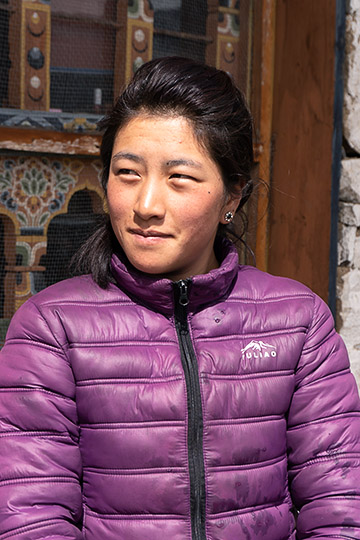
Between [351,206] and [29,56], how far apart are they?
139cm

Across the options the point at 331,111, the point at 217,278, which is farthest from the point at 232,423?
the point at 331,111

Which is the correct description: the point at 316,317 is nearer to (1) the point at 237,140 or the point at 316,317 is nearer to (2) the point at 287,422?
(2) the point at 287,422

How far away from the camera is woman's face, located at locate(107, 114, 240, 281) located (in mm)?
1465

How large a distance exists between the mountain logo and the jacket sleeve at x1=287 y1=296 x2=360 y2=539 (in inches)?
3.3

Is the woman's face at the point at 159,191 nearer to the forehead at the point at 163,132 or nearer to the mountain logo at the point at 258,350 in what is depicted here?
the forehead at the point at 163,132

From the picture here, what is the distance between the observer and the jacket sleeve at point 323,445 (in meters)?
1.51

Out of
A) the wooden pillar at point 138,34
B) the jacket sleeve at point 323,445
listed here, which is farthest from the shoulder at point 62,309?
the wooden pillar at point 138,34

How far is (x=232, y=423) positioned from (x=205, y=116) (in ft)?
2.23

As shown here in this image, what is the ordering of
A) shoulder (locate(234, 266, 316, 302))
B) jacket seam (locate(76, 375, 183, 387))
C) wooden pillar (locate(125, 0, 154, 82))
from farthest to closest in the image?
wooden pillar (locate(125, 0, 154, 82)) < shoulder (locate(234, 266, 316, 302)) < jacket seam (locate(76, 375, 183, 387))

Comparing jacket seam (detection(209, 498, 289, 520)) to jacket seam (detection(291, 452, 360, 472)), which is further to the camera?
jacket seam (detection(291, 452, 360, 472))

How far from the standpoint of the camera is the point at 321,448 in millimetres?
1540

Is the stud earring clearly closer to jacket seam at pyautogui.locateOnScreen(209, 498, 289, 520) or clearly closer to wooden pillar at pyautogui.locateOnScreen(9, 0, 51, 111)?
jacket seam at pyautogui.locateOnScreen(209, 498, 289, 520)

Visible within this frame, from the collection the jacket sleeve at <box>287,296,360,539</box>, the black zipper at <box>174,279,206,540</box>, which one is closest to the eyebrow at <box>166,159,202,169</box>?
the black zipper at <box>174,279,206,540</box>

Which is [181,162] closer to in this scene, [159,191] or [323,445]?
[159,191]
